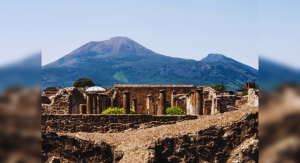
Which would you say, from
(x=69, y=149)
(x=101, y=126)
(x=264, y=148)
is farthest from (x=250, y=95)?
(x=264, y=148)

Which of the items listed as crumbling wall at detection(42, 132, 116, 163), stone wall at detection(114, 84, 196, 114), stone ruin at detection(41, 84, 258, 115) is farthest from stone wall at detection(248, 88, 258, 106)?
crumbling wall at detection(42, 132, 116, 163)

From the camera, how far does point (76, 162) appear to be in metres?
6.78

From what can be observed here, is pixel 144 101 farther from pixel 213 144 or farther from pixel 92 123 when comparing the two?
pixel 213 144

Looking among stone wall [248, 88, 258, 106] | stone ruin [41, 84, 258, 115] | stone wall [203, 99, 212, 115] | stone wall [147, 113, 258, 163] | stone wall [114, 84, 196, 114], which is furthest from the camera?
stone wall [114, 84, 196, 114]

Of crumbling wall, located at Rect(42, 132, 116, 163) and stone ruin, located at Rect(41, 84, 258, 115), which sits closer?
crumbling wall, located at Rect(42, 132, 116, 163)

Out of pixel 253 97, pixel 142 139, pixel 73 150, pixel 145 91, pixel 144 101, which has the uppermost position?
pixel 145 91

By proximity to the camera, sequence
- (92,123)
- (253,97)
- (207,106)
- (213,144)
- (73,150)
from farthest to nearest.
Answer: (207,106) → (253,97) → (92,123) → (213,144) → (73,150)

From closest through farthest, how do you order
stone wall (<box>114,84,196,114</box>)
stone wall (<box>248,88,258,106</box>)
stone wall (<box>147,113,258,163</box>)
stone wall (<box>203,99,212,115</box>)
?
stone wall (<box>147,113,258,163</box>) → stone wall (<box>248,88,258,106</box>) → stone wall (<box>203,99,212,115</box>) → stone wall (<box>114,84,196,114</box>)

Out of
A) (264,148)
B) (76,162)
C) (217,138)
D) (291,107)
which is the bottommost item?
(76,162)

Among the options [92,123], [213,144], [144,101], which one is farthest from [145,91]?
[213,144]

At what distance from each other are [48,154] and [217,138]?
3565mm

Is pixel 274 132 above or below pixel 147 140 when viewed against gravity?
above

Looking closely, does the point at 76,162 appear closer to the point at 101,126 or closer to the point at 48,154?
the point at 48,154

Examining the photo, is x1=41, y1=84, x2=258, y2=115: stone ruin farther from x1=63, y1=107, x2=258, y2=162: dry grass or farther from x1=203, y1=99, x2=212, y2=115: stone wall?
x1=63, y1=107, x2=258, y2=162: dry grass
